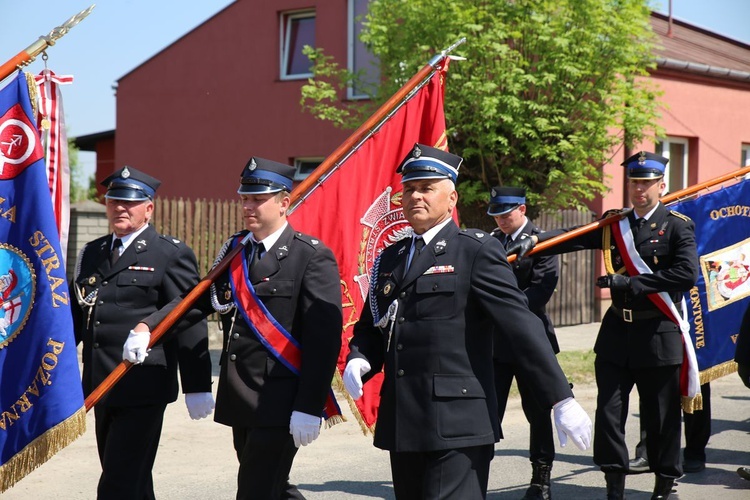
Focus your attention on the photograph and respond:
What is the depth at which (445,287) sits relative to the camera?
12.8ft

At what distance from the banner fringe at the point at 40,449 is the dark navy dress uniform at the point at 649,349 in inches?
125

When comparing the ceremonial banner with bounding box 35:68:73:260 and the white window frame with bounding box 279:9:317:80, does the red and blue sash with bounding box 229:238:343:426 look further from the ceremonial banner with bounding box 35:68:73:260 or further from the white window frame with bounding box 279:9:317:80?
the white window frame with bounding box 279:9:317:80

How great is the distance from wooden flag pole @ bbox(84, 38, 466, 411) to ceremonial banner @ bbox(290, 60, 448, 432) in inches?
2.5

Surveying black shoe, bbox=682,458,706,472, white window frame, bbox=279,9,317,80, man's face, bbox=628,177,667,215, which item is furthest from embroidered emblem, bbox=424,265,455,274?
white window frame, bbox=279,9,317,80

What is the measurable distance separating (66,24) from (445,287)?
85.3 inches

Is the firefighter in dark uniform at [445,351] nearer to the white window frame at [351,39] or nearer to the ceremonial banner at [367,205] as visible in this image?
the ceremonial banner at [367,205]

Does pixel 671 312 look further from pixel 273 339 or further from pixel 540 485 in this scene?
pixel 273 339

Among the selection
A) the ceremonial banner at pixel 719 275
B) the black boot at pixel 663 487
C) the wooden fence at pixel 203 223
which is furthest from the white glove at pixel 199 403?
the wooden fence at pixel 203 223

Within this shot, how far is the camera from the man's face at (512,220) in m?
6.80

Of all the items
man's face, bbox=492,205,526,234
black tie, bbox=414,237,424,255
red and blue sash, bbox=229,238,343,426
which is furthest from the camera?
man's face, bbox=492,205,526,234

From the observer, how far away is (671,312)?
6055 millimetres

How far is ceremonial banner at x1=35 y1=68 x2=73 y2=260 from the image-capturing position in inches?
191

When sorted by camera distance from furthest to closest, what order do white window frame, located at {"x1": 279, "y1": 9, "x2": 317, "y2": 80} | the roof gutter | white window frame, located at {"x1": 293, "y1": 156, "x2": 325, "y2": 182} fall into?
white window frame, located at {"x1": 279, "y1": 9, "x2": 317, "y2": 80} → white window frame, located at {"x1": 293, "y1": 156, "x2": 325, "y2": 182} → the roof gutter

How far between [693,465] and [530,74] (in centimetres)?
604
